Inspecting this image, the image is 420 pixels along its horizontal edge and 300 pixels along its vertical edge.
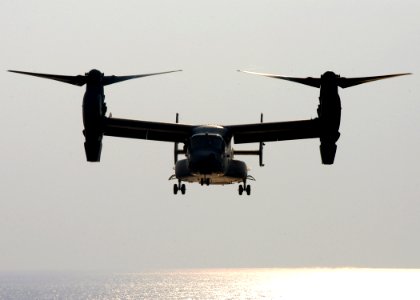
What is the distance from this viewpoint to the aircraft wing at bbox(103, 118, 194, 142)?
172 feet

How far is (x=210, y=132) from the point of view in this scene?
5256 centimetres

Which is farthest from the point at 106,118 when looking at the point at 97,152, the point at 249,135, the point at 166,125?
the point at 249,135

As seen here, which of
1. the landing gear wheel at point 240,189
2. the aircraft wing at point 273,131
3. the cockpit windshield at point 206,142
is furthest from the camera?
the landing gear wheel at point 240,189

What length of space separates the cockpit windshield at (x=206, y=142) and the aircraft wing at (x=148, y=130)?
108 inches

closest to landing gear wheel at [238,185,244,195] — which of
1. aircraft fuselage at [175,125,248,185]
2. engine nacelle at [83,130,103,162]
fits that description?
aircraft fuselage at [175,125,248,185]

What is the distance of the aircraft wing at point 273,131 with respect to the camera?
5288 centimetres

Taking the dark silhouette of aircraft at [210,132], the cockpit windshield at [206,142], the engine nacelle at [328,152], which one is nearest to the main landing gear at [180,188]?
the dark silhouette of aircraft at [210,132]

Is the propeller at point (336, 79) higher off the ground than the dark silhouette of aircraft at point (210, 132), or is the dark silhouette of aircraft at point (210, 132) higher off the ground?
the propeller at point (336, 79)

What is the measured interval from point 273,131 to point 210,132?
15.5 ft

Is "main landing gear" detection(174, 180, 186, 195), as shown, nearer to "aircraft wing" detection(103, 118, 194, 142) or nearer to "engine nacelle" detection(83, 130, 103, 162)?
"aircraft wing" detection(103, 118, 194, 142)

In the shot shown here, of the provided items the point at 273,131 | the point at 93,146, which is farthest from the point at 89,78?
the point at 273,131

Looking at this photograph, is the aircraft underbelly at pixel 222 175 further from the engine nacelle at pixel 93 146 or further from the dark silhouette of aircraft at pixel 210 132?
the engine nacelle at pixel 93 146

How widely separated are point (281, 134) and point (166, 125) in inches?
266

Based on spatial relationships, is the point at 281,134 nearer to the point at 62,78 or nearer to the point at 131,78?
Answer: the point at 131,78
